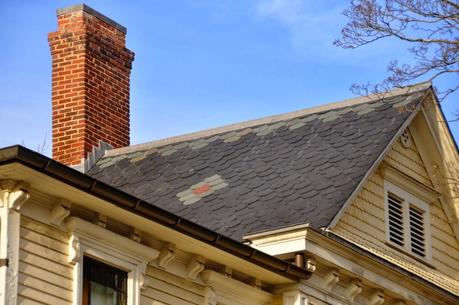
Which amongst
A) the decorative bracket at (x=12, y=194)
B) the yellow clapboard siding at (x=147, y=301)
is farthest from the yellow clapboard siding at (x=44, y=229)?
the yellow clapboard siding at (x=147, y=301)

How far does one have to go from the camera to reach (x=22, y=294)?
14797mm

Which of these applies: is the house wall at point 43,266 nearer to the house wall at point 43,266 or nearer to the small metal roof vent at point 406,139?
the house wall at point 43,266

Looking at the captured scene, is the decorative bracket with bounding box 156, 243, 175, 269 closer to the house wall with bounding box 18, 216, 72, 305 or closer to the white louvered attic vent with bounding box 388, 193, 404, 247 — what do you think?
the house wall with bounding box 18, 216, 72, 305

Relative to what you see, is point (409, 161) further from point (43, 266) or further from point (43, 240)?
point (43, 266)

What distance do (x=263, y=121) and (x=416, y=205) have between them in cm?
328

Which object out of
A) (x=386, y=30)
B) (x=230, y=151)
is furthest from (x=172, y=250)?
(x=230, y=151)

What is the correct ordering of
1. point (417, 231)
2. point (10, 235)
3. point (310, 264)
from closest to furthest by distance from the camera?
point (10, 235)
point (310, 264)
point (417, 231)

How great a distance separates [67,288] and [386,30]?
252 inches

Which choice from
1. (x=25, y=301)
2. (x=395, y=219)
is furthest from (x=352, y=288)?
(x=25, y=301)

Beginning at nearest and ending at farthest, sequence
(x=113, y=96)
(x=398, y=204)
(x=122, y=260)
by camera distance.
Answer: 1. (x=122, y=260)
2. (x=398, y=204)
3. (x=113, y=96)

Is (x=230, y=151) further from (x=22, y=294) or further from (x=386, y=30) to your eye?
(x=22, y=294)

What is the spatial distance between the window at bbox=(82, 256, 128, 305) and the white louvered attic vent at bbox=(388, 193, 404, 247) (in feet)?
22.9

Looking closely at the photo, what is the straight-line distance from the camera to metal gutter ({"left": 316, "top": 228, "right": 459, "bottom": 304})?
19656mm

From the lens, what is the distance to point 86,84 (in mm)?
25594
